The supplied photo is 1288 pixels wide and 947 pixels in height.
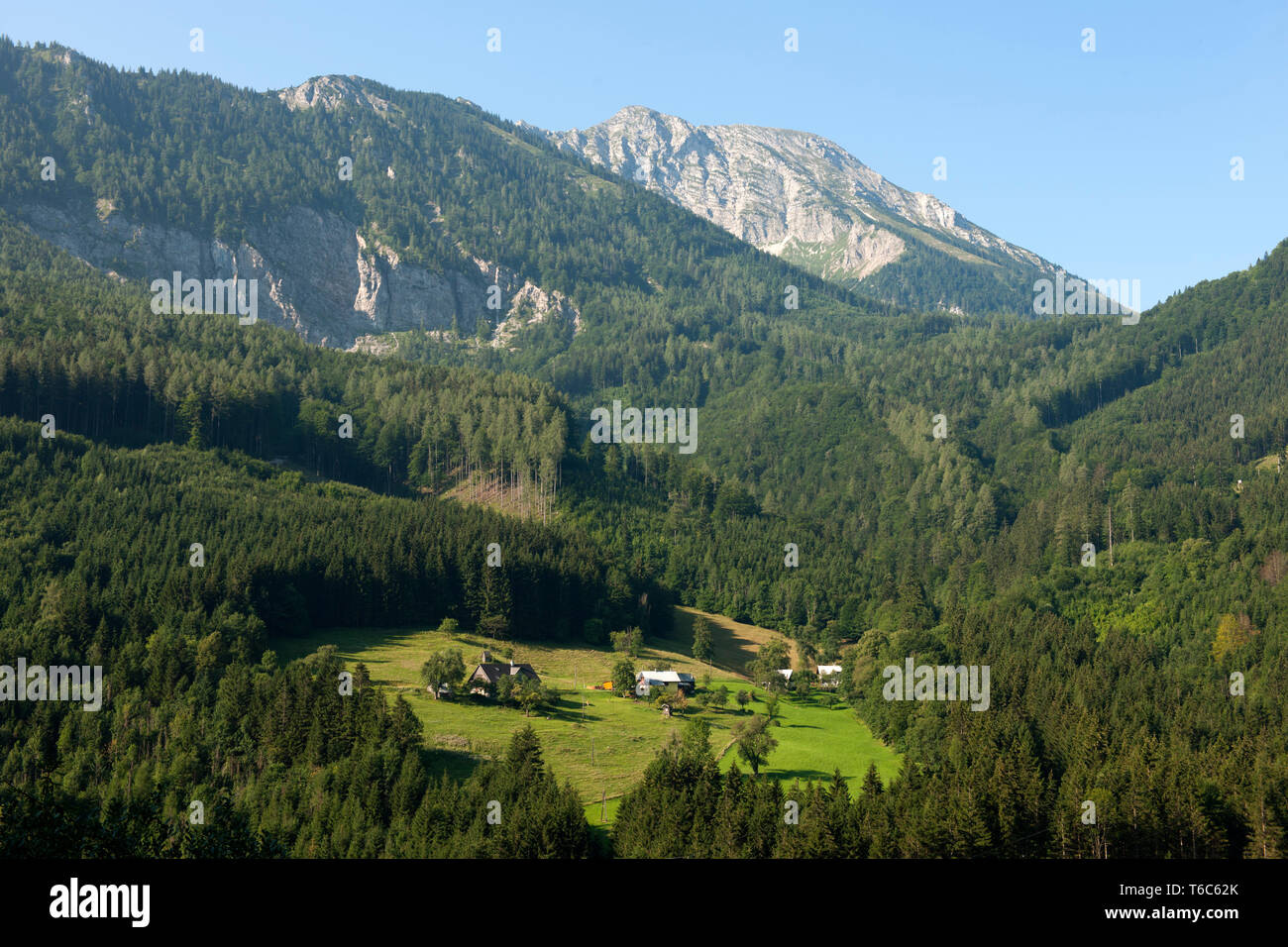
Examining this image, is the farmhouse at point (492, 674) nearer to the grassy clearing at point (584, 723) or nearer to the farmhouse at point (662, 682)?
the grassy clearing at point (584, 723)

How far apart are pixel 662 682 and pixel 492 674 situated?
926 inches

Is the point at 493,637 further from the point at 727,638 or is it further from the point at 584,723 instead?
the point at 727,638

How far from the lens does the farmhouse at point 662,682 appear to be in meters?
129

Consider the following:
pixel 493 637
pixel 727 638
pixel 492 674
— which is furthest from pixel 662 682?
pixel 727 638

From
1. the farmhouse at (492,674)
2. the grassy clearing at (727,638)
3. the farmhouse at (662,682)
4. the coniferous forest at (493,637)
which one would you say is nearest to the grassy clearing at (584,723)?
the farmhouse at (492,674)

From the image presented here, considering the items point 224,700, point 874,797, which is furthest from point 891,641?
point 224,700

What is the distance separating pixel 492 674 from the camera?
390ft

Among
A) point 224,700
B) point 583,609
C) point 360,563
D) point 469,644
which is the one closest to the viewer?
point 224,700

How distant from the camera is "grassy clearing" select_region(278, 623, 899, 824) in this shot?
98000mm

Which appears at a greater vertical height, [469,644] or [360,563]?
[360,563]
